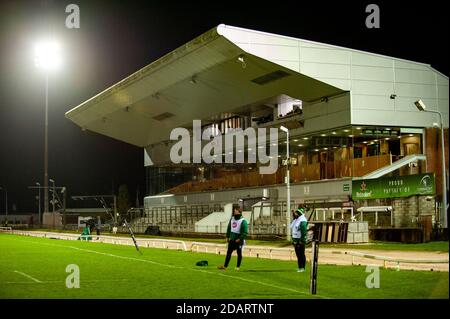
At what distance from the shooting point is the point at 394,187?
122 feet

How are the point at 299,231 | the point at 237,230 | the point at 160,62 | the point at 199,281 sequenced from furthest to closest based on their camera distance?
the point at 160,62
the point at 237,230
the point at 299,231
the point at 199,281

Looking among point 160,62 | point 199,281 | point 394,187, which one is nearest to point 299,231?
point 199,281

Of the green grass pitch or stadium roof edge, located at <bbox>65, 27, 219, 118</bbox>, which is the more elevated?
stadium roof edge, located at <bbox>65, 27, 219, 118</bbox>

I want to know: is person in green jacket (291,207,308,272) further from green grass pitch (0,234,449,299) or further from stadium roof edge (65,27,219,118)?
stadium roof edge (65,27,219,118)

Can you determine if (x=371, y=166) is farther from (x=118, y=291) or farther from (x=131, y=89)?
(x=118, y=291)

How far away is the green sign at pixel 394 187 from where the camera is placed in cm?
3481

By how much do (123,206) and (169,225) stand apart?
51.1 meters

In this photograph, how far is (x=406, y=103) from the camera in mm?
45500

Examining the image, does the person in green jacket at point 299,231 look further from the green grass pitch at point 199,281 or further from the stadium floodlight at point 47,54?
the stadium floodlight at point 47,54

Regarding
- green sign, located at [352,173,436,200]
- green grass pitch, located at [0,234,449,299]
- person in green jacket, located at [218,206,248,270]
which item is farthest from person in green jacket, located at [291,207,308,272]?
green sign, located at [352,173,436,200]

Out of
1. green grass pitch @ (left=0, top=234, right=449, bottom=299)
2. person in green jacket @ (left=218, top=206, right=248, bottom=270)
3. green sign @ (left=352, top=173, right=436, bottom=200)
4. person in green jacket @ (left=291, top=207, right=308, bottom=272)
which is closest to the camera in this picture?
green grass pitch @ (left=0, top=234, right=449, bottom=299)

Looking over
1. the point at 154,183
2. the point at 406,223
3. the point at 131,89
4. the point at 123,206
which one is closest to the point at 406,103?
the point at 406,223

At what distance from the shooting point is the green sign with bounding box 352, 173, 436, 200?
114ft

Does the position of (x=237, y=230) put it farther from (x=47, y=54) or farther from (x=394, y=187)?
(x=47, y=54)
